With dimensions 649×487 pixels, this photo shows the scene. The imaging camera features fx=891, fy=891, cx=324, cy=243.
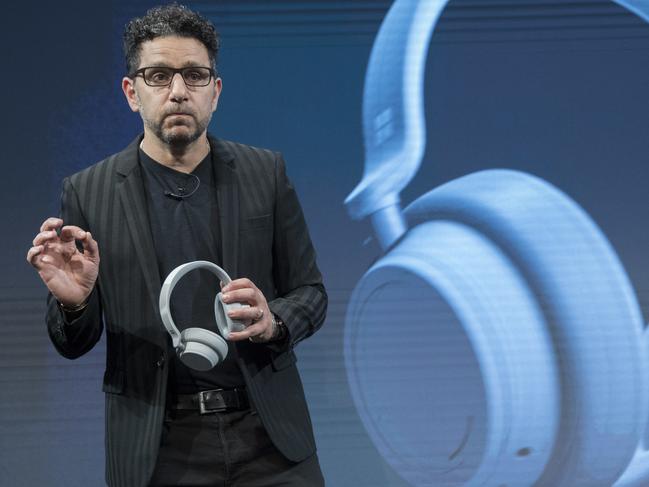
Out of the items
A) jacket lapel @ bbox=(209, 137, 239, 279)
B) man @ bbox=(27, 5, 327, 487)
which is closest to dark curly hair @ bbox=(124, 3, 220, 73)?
man @ bbox=(27, 5, 327, 487)

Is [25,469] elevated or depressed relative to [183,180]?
depressed

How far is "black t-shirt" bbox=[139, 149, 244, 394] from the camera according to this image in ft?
6.59

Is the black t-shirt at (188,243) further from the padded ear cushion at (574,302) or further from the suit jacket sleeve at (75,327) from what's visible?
the padded ear cushion at (574,302)

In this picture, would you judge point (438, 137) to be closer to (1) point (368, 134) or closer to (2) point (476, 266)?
(1) point (368, 134)

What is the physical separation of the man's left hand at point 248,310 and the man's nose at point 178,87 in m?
0.50

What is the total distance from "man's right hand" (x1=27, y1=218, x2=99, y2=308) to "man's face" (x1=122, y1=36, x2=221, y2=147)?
337 mm

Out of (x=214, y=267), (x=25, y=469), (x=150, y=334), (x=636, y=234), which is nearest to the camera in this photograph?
(x=214, y=267)

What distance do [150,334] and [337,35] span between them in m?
1.64

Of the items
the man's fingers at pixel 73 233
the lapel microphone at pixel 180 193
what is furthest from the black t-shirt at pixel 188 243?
the man's fingers at pixel 73 233

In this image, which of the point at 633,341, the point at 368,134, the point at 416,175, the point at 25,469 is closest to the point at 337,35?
the point at 368,134

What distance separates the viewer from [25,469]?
313 cm

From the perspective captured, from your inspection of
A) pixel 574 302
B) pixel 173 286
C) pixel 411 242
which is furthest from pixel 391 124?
pixel 173 286

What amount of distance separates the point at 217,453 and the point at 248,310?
0.39m

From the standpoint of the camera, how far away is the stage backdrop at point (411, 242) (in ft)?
10.4
